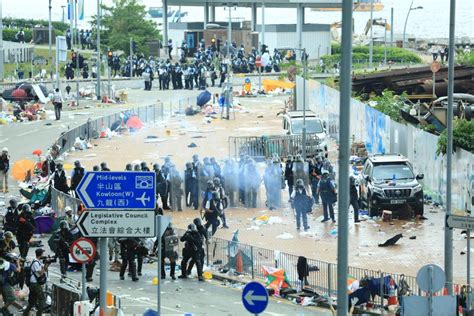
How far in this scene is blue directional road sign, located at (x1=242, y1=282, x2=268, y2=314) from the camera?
1794 centimetres

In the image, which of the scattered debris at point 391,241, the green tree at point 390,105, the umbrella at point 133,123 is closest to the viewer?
the scattered debris at point 391,241

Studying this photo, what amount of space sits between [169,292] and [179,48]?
69.5 m

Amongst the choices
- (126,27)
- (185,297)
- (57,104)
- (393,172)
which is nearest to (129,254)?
(185,297)

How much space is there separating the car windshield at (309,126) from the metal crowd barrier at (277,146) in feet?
2.87

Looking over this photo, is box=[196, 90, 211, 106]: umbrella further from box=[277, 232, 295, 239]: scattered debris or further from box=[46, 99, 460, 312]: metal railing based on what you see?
box=[277, 232, 295, 239]: scattered debris

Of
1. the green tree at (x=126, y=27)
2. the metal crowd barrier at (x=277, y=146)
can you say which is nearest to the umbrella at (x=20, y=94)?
the metal crowd barrier at (x=277, y=146)

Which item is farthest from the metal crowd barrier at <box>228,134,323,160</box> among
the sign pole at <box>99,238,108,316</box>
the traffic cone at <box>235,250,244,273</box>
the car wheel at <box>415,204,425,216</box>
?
the sign pole at <box>99,238,108,316</box>

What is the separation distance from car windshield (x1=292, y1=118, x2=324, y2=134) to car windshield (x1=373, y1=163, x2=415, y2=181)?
36.0 ft

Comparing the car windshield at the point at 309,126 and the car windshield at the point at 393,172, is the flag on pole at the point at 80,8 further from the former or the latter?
the car windshield at the point at 393,172

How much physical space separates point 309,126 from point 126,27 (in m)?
50.0

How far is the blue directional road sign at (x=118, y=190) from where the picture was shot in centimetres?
1847

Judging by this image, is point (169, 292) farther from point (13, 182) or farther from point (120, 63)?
point (120, 63)

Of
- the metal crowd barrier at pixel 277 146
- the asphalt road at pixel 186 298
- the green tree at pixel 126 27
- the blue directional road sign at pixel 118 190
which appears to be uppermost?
the green tree at pixel 126 27

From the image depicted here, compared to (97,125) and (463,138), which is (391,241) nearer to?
(463,138)
